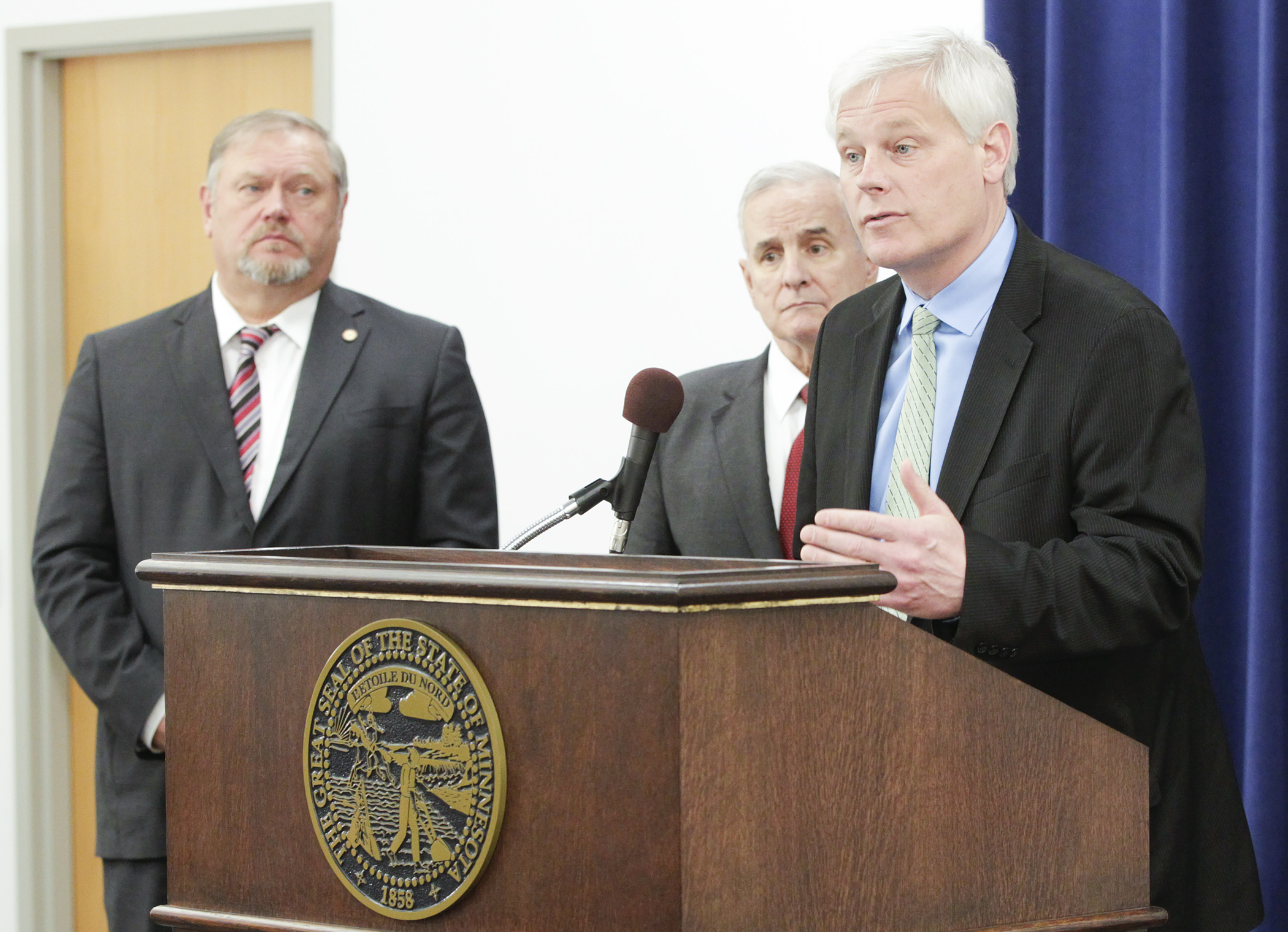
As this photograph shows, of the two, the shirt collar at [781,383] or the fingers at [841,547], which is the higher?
the shirt collar at [781,383]

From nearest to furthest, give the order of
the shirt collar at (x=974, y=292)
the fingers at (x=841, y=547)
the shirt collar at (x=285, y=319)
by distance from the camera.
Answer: the fingers at (x=841, y=547), the shirt collar at (x=974, y=292), the shirt collar at (x=285, y=319)

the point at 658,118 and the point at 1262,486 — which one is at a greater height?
the point at 658,118

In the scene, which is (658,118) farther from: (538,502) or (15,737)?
(15,737)

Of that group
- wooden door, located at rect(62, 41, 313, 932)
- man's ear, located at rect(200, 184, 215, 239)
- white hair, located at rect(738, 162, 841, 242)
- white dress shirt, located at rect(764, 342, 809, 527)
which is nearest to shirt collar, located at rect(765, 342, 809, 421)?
white dress shirt, located at rect(764, 342, 809, 527)

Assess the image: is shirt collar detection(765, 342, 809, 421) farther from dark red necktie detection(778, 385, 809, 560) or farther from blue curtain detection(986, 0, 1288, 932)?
blue curtain detection(986, 0, 1288, 932)

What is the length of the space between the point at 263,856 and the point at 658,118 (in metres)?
2.37

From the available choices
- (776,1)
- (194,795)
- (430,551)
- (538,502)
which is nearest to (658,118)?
(776,1)

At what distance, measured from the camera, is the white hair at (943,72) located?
1595 mm

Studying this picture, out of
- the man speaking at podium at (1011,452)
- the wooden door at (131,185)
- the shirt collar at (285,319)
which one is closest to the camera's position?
the man speaking at podium at (1011,452)

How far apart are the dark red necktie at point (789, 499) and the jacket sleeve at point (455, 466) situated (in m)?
0.50

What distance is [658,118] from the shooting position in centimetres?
321

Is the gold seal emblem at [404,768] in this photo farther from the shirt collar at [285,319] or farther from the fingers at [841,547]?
the shirt collar at [285,319]

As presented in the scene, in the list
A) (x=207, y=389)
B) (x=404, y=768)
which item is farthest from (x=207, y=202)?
(x=404, y=768)

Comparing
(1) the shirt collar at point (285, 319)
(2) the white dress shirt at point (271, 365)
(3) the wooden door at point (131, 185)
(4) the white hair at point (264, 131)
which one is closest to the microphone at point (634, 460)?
(2) the white dress shirt at point (271, 365)
